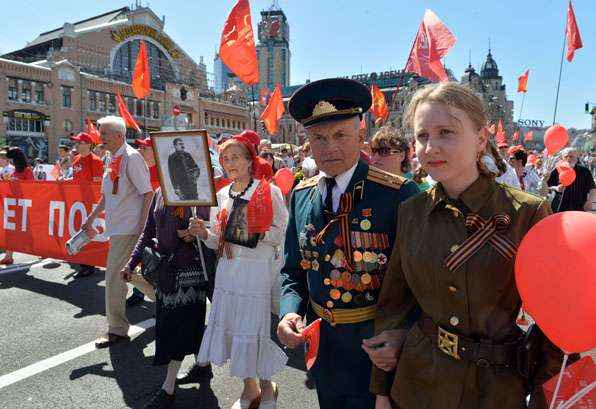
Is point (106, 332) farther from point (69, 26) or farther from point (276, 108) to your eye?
point (69, 26)

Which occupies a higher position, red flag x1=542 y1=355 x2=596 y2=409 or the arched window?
the arched window

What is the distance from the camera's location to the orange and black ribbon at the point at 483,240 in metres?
1.37

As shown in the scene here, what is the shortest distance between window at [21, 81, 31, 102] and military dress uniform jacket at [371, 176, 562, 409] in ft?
160

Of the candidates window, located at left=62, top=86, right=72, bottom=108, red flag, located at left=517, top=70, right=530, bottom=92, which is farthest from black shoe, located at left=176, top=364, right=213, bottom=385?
window, located at left=62, top=86, right=72, bottom=108

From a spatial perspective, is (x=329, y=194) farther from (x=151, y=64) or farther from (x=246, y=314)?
(x=151, y=64)

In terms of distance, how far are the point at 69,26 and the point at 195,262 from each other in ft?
204

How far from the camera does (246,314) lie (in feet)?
10.2

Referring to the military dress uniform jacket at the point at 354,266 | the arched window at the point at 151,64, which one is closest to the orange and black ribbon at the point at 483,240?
the military dress uniform jacket at the point at 354,266

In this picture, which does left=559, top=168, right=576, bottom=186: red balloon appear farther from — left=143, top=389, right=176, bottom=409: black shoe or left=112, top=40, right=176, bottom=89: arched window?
left=112, top=40, right=176, bottom=89: arched window

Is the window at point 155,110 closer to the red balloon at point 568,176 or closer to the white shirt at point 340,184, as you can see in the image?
the red balloon at point 568,176

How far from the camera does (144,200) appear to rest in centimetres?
440

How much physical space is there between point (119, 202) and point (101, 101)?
165 feet

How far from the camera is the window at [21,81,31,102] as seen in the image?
4141 cm

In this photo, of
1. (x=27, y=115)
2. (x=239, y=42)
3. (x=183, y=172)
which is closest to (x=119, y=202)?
(x=183, y=172)
